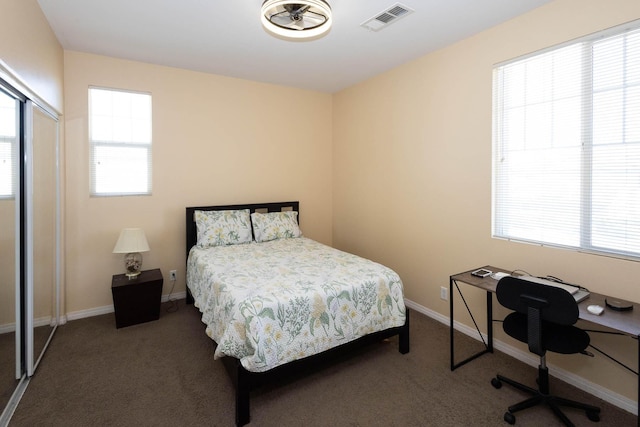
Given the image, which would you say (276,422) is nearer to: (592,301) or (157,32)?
(592,301)

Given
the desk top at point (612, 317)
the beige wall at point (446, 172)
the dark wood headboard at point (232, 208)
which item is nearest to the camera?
the desk top at point (612, 317)

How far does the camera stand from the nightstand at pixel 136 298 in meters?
3.01

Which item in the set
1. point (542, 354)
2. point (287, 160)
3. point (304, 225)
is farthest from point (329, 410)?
point (287, 160)

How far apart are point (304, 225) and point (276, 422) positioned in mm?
2897

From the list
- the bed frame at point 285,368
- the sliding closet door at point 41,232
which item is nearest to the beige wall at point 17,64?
the sliding closet door at point 41,232

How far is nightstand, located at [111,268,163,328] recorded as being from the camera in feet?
9.87

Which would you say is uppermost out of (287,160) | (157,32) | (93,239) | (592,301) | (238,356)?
(157,32)

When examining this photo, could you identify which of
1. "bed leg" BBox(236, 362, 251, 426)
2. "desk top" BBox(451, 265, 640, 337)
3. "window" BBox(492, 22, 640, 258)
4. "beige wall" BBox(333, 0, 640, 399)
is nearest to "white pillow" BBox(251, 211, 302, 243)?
"beige wall" BBox(333, 0, 640, 399)

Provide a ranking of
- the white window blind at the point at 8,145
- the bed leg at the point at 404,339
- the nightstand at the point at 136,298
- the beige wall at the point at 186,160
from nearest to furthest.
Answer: the white window blind at the point at 8,145 → the bed leg at the point at 404,339 → the nightstand at the point at 136,298 → the beige wall at the point at 186,160

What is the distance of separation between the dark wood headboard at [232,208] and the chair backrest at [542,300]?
9.45 feet

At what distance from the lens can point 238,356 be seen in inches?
74.5

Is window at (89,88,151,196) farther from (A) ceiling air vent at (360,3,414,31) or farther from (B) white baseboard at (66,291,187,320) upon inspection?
(A) ceiling air vent at (360,3,414,31)

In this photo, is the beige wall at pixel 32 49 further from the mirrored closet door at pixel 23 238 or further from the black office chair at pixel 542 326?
the black office chair at pixel 542 326

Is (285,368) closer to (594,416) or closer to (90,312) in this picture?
(594,416)
